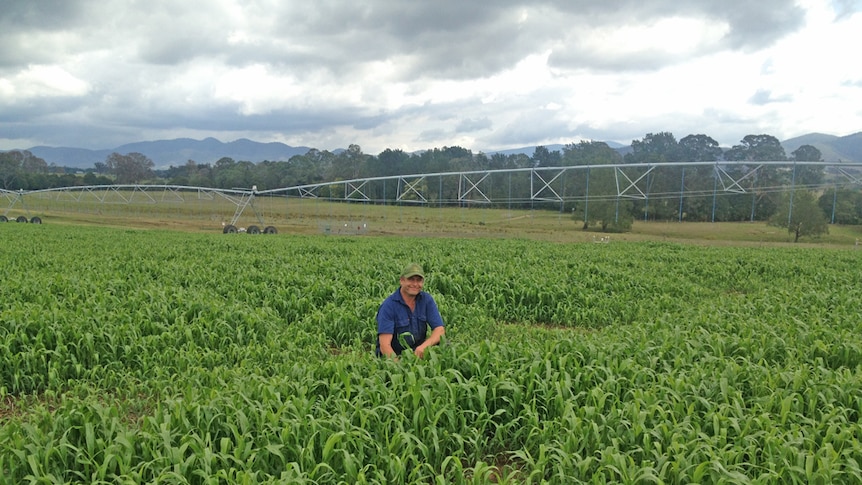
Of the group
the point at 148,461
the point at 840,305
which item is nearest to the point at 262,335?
the point at 148,461

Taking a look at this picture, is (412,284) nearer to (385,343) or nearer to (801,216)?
(385,343)

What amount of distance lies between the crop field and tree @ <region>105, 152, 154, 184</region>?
452 feet

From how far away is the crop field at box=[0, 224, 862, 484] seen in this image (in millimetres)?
3715

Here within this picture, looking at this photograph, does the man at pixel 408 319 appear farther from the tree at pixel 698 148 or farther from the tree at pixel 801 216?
the tree at pixel 698 148

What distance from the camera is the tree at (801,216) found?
33.0 meters

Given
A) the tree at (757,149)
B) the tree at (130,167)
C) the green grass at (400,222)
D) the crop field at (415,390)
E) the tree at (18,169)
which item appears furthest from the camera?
the tree at (130,167)

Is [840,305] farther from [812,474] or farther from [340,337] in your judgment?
[340,337]

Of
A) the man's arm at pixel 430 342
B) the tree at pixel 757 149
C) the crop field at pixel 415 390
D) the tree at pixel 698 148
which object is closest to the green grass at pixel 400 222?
the crop field at pixel 415 390

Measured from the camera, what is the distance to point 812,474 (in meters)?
3.46

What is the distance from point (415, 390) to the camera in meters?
4.56

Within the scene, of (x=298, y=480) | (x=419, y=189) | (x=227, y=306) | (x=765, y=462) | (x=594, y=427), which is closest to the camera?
(x=298, y=480)

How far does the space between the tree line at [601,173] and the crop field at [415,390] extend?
27.8 metres

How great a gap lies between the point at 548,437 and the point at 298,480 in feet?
6.35

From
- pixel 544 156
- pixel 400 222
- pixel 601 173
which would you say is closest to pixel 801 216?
pixel 601 173
